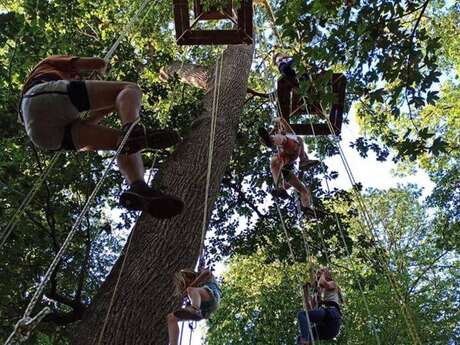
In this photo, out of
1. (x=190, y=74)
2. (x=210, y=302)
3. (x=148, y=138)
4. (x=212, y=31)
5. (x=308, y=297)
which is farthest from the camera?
(x=190, y=74)

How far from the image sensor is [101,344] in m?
3.03

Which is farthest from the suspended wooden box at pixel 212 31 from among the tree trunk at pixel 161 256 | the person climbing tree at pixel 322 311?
the person climbing tree at pixel 322 311

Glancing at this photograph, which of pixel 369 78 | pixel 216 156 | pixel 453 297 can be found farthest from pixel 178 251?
pixel 453 297

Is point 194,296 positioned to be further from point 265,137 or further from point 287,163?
point 287,163

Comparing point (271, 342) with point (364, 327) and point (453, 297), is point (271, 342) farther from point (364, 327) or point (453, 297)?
point (453, 297)

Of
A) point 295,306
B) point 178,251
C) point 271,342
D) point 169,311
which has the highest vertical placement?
point 295,306

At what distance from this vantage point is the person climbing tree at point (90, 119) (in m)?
2.64

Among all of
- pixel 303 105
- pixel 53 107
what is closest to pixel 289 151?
pixel 303 105

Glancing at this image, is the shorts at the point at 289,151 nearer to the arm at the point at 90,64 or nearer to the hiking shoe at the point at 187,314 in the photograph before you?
the hiking shoe at the point at 187,314

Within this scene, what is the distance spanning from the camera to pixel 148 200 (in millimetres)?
2729

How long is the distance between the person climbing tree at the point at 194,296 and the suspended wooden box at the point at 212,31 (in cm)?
333

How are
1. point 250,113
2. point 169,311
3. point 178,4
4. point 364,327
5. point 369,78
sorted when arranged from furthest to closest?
point 364,327 < point 250,113 < point 178,4 < point 369,78 < point 169,311

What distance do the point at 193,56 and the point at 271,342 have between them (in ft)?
18.1

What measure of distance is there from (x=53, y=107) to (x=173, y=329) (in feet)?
4.75
